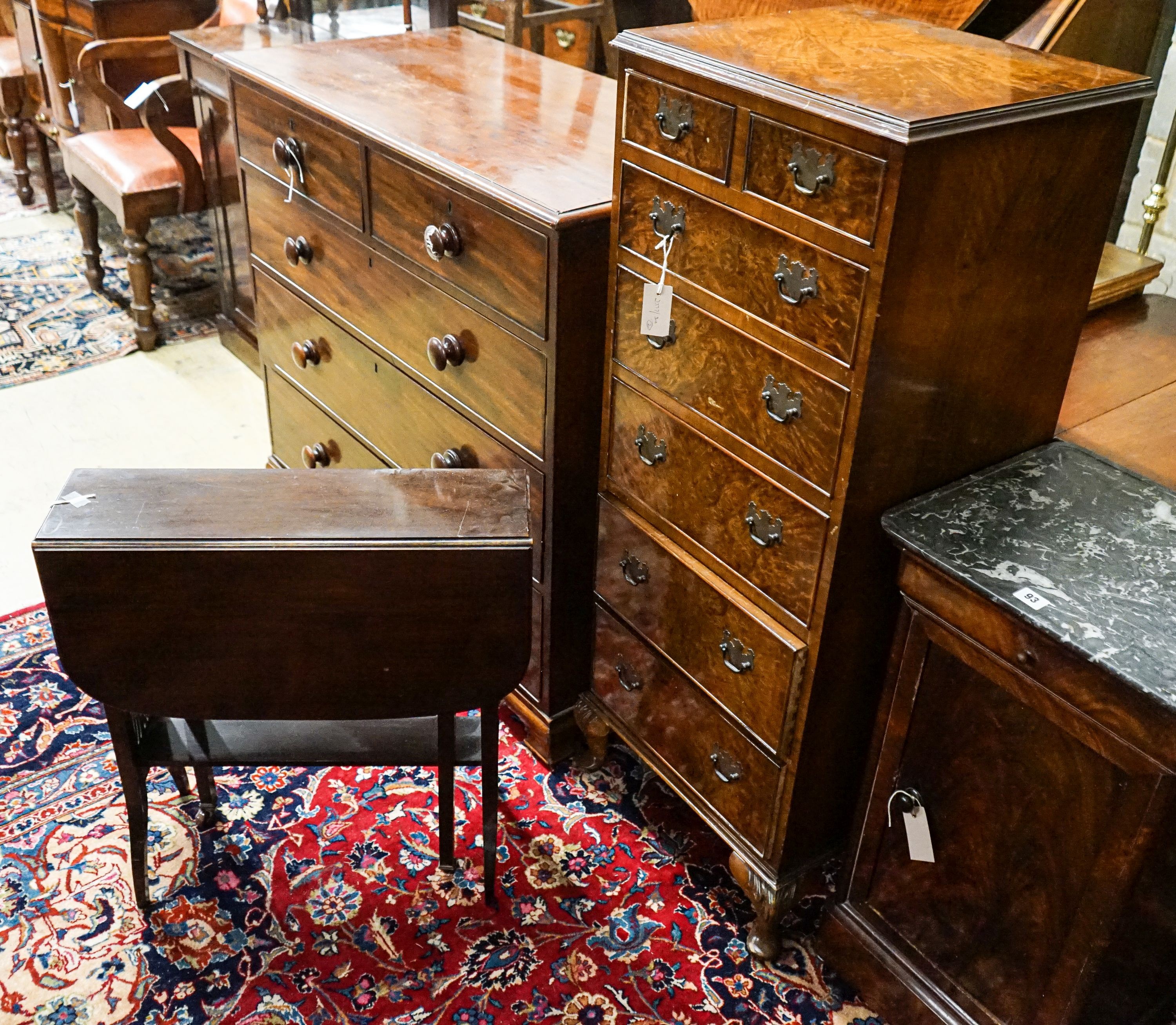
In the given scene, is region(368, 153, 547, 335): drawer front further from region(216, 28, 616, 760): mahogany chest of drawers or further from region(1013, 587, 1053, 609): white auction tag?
region(1013, 587, 1053, 609): white auction tag

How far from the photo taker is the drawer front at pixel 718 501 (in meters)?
1.58

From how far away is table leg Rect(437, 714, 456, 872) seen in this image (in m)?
1.88

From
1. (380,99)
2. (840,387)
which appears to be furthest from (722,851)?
(380,99)

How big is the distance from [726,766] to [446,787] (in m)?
0.48

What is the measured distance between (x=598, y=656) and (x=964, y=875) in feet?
2.51

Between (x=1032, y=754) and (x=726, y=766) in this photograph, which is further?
(x=726, y=766)

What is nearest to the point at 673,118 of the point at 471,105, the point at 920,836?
Result: the point at 471,105

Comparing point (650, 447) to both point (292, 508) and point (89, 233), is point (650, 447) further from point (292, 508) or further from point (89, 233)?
point (89, 233)

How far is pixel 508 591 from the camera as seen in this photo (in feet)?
5.55

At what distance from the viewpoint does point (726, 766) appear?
6.12 feet

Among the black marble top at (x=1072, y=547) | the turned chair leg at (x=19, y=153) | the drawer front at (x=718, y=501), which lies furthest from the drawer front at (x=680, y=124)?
the turned chair leg at (x=19, y=153)

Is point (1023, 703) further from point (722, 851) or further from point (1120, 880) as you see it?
point (722, 851)

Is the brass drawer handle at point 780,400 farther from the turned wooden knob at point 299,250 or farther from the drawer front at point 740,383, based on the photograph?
the turned wooden knob at point 299,250

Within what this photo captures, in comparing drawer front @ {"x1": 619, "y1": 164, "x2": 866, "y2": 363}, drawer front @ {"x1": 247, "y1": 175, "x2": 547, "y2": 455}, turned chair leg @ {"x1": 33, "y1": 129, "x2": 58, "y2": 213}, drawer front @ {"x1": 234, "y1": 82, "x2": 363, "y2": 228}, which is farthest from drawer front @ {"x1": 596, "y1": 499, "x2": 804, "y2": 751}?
turned chair leg @ {"x1": 33, "y1": 129, "x2": 58, "y2": 213}
